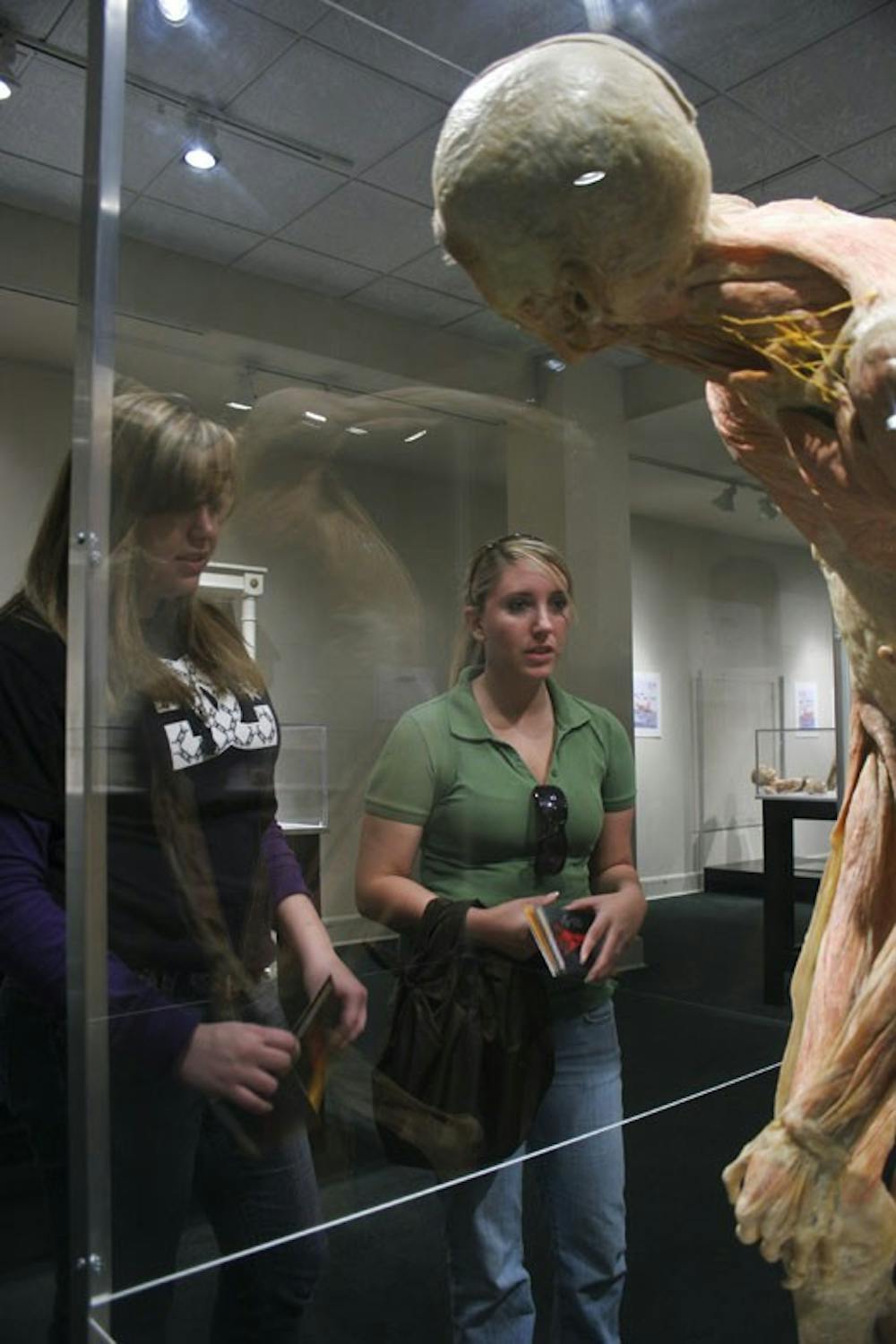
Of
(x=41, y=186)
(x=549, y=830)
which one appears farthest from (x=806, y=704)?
(x=41, y=186)

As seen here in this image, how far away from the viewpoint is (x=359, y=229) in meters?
1.23

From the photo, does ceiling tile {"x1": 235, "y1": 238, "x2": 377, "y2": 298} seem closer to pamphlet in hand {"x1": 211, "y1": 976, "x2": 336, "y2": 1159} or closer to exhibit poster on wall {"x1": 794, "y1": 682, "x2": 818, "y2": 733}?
exhibit poster on wall {"x1": 794, "y1": 682, "x2": 818, "y2": 733}

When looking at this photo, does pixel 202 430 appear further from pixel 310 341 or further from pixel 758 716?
pixel 758 716

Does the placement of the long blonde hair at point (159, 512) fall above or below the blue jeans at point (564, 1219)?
above

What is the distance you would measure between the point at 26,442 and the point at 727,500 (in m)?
1.07

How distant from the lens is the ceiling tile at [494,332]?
47.3 inches

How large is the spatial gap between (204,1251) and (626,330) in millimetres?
1001

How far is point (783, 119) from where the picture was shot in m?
1.16

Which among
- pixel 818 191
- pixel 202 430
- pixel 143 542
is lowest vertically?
pixel 143 542

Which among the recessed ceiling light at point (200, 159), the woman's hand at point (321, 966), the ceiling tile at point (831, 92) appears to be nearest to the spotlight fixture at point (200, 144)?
the recessed ceiling light at point (200, 159)

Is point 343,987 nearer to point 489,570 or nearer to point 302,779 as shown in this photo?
point 302,779

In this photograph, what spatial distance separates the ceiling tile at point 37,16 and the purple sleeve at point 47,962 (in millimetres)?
900

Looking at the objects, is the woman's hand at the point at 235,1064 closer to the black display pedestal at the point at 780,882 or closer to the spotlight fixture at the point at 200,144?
the black display pedestal at the point at 780,882

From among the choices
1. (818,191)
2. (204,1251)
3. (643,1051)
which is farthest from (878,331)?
(204,1251)
